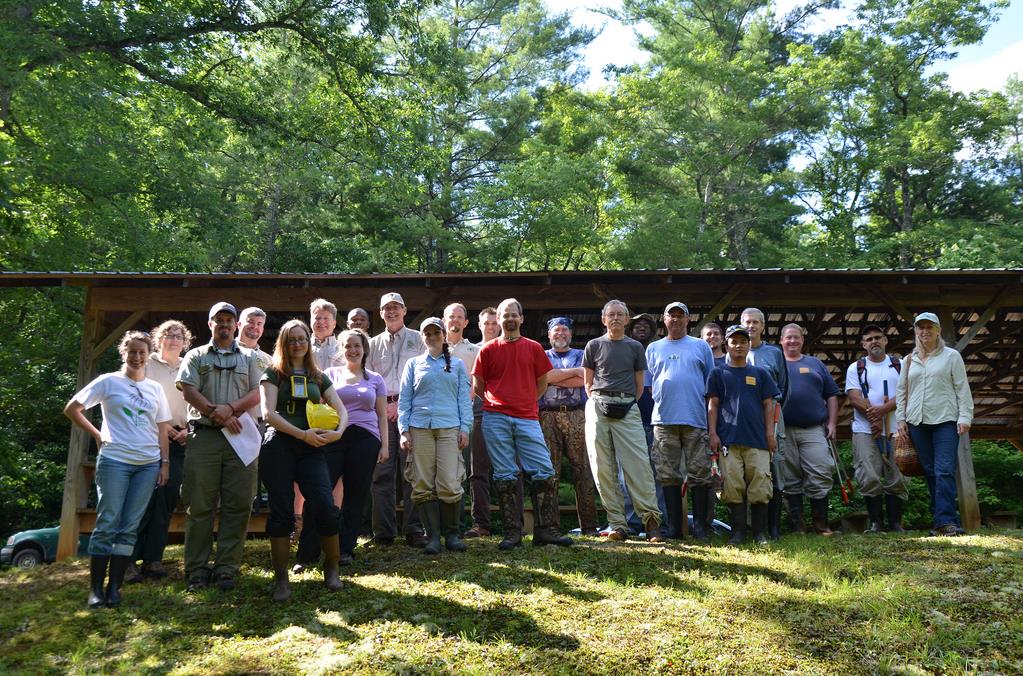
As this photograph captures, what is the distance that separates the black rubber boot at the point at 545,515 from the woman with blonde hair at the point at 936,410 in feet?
11.3

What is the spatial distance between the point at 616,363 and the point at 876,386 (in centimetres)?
A: 306

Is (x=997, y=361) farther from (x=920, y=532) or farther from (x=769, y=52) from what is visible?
(x=769, y=52)

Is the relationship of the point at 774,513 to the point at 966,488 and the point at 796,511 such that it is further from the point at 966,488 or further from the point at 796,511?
the point at 966,488

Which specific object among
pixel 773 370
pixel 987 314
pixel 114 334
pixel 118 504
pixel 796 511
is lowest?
pixel 796 511

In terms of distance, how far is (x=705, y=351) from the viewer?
6980mm

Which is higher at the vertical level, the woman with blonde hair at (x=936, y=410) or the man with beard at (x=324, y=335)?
the man with beard at (x=324, y=335)

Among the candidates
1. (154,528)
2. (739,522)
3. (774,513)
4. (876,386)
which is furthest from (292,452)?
(876,386)

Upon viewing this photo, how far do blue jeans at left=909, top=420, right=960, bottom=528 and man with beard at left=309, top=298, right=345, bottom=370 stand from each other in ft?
17.2

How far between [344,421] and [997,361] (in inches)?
489

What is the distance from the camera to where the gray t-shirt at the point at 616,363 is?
21.7 ft

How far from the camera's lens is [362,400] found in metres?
5.91

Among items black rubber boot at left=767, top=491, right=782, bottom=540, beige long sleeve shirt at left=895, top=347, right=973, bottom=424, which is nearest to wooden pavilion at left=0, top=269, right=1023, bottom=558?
beige long sleeve shirt at left=895, top=347, right=973, bottom=424

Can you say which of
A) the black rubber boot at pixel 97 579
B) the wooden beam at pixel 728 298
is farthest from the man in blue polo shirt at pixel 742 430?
the black rubber boot at pixel 97 579

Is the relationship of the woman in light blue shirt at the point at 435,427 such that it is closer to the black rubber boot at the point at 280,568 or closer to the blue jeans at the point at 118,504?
the black rubber boot at the point at 280,568
